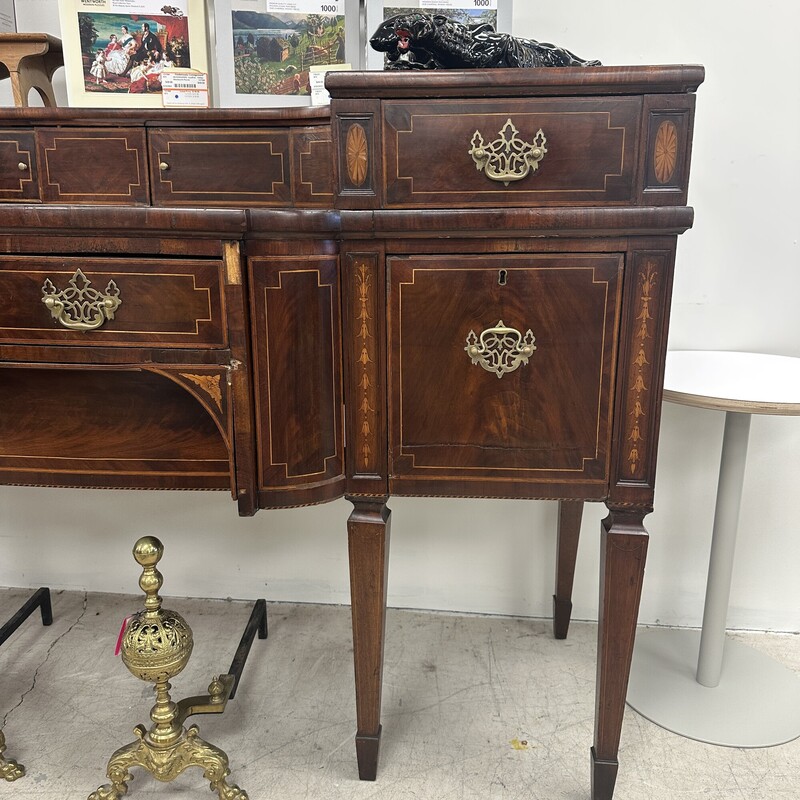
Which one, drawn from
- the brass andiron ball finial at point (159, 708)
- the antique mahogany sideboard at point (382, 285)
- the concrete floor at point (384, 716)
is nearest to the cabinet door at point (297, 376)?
the antique mahogany sideboard at point (382, 285)

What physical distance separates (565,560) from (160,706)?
99cm

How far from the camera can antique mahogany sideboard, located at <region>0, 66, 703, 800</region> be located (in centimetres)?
107

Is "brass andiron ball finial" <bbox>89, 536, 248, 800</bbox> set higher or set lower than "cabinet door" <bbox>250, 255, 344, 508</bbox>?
lower

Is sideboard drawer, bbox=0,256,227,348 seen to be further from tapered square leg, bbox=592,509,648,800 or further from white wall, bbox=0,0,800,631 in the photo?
white wall, bbox=0,0,800,631

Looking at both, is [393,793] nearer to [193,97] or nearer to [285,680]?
[285,680]

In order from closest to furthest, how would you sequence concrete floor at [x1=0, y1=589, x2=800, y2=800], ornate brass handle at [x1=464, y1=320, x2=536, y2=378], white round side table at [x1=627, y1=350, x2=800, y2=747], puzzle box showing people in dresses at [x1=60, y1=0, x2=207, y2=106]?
1. ornate brass handle at [x1=464, y1=320, x2=536, y2=378]
2. concrete floor at [x1=0, y1=589, x2=800, y2=800]
3. white round side table at [x1=627, y1=350, x2=800, y2=747]
4. puzzle box showing people in dresses at [x1=60, y1=0, x2=207, y2=106]

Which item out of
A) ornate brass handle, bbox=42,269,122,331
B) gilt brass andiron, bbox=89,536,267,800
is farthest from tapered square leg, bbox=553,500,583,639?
ornate brass handle, bbox=42,269,122,331

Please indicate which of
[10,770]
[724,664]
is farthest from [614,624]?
[10,770]

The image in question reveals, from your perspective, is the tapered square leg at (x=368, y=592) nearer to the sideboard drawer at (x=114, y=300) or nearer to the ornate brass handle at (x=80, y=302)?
the sideboard drawer at (x=114, y=300)

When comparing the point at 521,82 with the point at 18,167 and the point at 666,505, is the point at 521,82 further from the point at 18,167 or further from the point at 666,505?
the point at 666,505

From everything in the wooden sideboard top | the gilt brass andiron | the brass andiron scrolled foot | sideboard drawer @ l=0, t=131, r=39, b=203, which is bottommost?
the brass andiron scrolled foot

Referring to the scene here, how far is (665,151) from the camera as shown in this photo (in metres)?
1.05

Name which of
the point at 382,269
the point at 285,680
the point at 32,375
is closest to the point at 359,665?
the point at 285,680

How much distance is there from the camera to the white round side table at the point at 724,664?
148 cm
